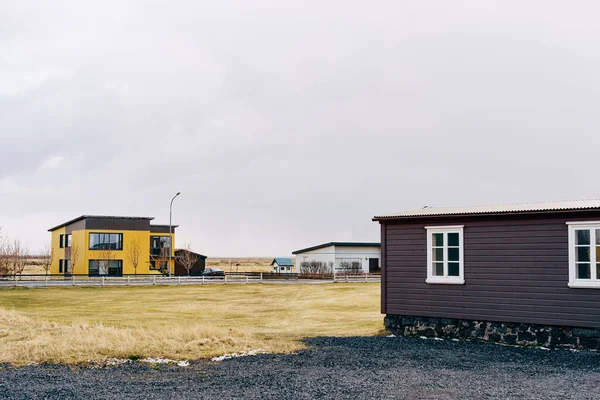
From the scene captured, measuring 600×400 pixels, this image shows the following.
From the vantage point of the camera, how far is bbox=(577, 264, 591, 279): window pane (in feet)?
Answer: 54.7

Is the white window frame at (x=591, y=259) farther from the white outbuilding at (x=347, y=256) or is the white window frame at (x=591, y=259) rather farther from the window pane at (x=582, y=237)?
the white outbuilding at (x=347, y=256)

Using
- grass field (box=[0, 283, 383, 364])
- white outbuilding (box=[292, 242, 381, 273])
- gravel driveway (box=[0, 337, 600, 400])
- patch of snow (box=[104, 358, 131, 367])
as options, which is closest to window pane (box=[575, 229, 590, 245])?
gravel driveway (box=[0, 337, 600, 400])

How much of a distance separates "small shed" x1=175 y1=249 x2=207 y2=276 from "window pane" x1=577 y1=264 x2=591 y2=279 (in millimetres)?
57556

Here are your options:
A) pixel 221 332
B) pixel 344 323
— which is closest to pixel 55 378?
pixel 221 332

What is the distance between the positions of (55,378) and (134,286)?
36924 millimetres

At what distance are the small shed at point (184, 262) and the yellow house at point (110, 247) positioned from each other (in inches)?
82.5

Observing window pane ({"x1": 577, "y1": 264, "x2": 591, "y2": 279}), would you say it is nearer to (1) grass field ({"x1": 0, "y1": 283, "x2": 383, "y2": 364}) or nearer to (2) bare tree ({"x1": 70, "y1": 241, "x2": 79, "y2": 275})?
(1) grass field ({"x1": 0, "y1": 283, "x2": 383, "y2": 364})

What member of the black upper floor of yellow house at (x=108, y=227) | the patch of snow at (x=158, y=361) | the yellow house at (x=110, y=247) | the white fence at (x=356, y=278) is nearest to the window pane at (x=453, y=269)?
the patch of snow at (x=158, y=361)

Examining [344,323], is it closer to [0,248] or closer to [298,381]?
[298,381]

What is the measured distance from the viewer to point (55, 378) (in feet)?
41.1

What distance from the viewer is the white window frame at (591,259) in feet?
53.8

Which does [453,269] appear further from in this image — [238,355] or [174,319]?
[174,319]

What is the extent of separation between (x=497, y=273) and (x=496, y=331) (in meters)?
1.57

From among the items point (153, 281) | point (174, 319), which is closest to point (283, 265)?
point (153, 281)
